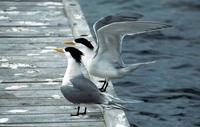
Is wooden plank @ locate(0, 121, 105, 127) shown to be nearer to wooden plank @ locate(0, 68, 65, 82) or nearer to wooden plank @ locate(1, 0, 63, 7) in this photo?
wooden plank @ locate(0, 68, 65, 82)

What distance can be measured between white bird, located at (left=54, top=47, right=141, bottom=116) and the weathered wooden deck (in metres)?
0.17

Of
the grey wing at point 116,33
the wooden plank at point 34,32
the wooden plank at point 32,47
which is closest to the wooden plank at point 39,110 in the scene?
the grey wing at point 116,33

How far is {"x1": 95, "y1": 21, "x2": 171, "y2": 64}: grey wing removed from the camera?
22.2ft

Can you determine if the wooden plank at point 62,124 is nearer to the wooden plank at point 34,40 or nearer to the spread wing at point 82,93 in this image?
the spread wing at point 82,93

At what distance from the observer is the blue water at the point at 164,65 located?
926cm

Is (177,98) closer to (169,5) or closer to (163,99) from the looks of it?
(163,99)

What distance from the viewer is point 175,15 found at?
46.0 feet

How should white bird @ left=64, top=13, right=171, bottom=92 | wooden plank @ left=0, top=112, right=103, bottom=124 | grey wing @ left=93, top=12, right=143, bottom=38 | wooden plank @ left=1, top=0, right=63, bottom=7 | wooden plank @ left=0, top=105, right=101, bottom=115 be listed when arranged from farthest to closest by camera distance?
wooden plank @ left=1, top=0, right=63, bottom=7
grey wing @ left=93, top=12, right=143, bottom=38
white bird @ left=64, top=13, right=171, bottom=92
wooden plank @ left=0, top=105, right=101, bottom=115
wooden plank @ left=0, top=112, right=103, bottom=124

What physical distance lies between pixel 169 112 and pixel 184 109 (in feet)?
1.07

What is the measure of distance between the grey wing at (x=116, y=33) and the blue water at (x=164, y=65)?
5.83 ft

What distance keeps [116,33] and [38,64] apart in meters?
1.25

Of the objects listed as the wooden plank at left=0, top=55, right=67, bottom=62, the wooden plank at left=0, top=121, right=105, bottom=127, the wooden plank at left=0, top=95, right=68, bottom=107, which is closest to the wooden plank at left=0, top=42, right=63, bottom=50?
the wooden plank at left=0, top=55, right=67, bottom=62

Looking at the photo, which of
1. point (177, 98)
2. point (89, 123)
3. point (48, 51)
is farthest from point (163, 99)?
point (89, 123)

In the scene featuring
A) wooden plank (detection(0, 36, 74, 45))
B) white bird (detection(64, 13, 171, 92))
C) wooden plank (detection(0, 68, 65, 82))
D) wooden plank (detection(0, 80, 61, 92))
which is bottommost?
wooden plank (detection(0, 36, 74, 45))
